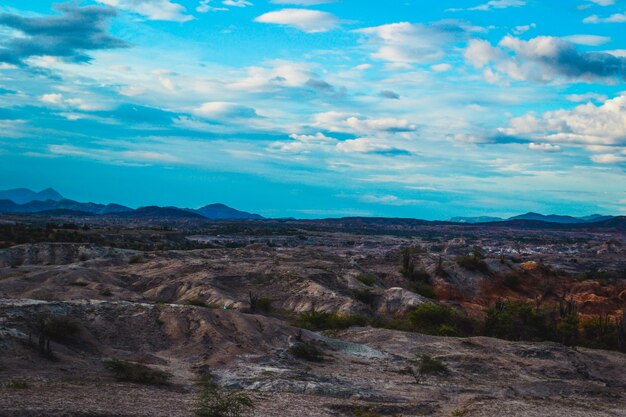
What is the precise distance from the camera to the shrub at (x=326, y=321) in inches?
1655

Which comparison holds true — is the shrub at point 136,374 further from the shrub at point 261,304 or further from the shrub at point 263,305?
the shrub at point 263,305

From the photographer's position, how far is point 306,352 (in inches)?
1173

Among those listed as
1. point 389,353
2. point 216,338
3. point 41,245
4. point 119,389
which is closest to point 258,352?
point 216,338

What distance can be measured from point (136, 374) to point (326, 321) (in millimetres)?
22191

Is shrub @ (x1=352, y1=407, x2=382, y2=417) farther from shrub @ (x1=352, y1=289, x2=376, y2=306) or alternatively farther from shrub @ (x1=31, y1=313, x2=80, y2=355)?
shrub @ (x1=352, y1=289, x2=376, y2=306)

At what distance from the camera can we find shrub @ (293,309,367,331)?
42.0m

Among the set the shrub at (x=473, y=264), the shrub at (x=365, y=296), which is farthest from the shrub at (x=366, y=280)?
the shrub at (x=473, y=264)

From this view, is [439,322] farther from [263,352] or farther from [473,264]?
[473,264]

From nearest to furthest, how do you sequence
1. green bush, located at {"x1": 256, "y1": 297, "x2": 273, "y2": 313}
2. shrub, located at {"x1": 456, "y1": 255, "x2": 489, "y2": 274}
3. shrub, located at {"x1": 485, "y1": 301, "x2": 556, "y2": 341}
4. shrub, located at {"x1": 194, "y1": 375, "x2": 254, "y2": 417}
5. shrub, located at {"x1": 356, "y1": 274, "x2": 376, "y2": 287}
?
shrub, located at {"x1": 194, "y1": 375, "x2": 254, "y2": 417}
shrub, located at {"x1": 485, "y1": 301, "x2": 556, "y2": 341}
green bush, located at {"x1": 256, "y1": 297, "x2": 273, "y2": 313}
shrub, located at {"x1": 356, "y1": 274, "x2": 376, "y2": 287}
shrub, located at {"x1": 456, "y1": 255, "x2": 489, "y2": 274}

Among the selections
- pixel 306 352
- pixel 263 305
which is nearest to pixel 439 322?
pixel 263 305

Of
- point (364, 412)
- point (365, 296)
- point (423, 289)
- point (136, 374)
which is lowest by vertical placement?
point (423, 289)

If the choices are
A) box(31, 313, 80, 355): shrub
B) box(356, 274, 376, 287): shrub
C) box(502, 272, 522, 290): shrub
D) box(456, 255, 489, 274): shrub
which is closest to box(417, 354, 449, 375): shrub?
box(31, 313, 80, 355): shrub

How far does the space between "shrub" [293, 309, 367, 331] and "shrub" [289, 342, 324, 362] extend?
447 inches

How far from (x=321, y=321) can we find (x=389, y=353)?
10.6m
